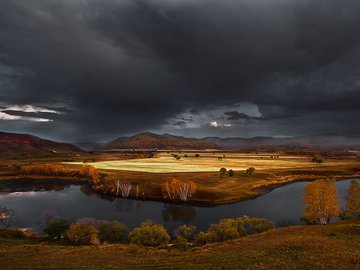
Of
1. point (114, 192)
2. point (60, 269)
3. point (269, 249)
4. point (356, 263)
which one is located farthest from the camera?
point (114, 192)

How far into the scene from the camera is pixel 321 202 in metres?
77.8

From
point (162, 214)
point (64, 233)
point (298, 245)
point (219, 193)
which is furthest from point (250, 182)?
point (298, 245)

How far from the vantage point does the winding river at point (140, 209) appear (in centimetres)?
9200

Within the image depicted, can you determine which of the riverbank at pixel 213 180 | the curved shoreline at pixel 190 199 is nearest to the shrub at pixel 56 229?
the curved shoreline at pixel 190 199

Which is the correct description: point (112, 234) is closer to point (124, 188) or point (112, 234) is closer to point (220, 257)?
point (220, 257)

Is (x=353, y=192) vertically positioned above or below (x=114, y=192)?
above

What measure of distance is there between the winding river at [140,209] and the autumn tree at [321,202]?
8.98m

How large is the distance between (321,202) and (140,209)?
6247cm

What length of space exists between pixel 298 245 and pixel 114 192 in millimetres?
108720

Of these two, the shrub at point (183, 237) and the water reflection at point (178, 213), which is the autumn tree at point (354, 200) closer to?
the shrub at point (183, 237)

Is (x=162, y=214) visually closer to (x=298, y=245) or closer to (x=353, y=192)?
(x=353, y=192)

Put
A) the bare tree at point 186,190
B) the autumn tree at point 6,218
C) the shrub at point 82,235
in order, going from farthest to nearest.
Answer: the bare tree at point 186,190 < the autumn tree at point 6,218 < the shrub at point 82,235

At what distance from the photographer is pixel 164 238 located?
60656mm

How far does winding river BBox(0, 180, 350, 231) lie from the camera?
92.0 m
